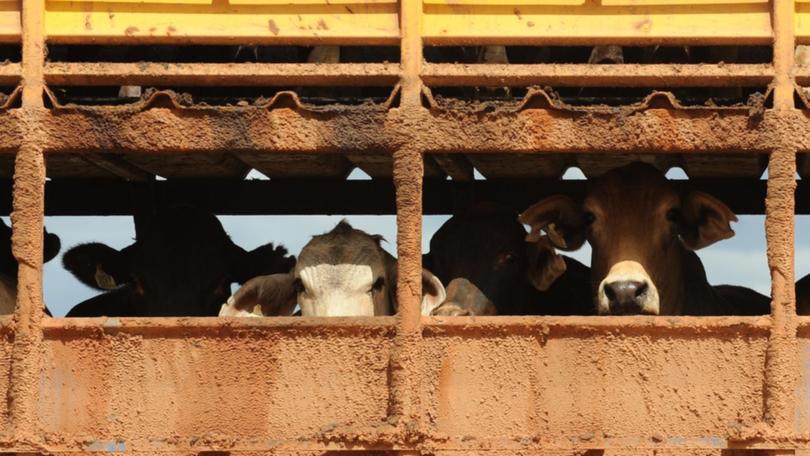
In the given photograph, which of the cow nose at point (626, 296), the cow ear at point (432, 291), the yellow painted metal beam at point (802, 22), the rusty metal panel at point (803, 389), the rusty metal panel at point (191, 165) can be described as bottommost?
the rusty metal panel at point (803, 389)

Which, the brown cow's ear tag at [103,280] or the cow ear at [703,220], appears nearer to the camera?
the cow ear at [703,220]

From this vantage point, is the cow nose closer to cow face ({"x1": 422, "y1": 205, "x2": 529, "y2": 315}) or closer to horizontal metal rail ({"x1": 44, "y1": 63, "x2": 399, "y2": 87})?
cow face ({"x1": 422, "y1": 205, "x2": 529, "y2": 315})

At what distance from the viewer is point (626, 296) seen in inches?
490

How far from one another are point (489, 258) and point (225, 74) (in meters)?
2.63

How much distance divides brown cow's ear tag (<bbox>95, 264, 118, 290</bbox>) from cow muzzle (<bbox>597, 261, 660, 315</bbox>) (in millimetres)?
3895

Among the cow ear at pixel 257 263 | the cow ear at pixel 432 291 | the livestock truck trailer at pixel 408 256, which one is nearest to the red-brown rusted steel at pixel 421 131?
the livestock truck trailer at pixel 408 256

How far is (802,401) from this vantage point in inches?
453

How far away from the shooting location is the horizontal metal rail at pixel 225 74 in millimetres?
11953

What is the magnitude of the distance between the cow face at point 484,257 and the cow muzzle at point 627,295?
111 centimetres

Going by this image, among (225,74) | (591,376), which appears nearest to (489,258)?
(591,376)

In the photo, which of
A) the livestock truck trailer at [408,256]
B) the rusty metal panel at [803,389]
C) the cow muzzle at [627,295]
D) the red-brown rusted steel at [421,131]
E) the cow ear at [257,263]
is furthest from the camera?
the cow ear at [257,263]

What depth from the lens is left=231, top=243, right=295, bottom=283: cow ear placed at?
15.0m

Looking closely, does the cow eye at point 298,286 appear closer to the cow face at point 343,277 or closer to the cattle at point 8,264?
the cow face at point 343,277

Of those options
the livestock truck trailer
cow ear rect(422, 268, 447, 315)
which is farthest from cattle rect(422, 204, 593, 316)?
the livestock truck trailer
